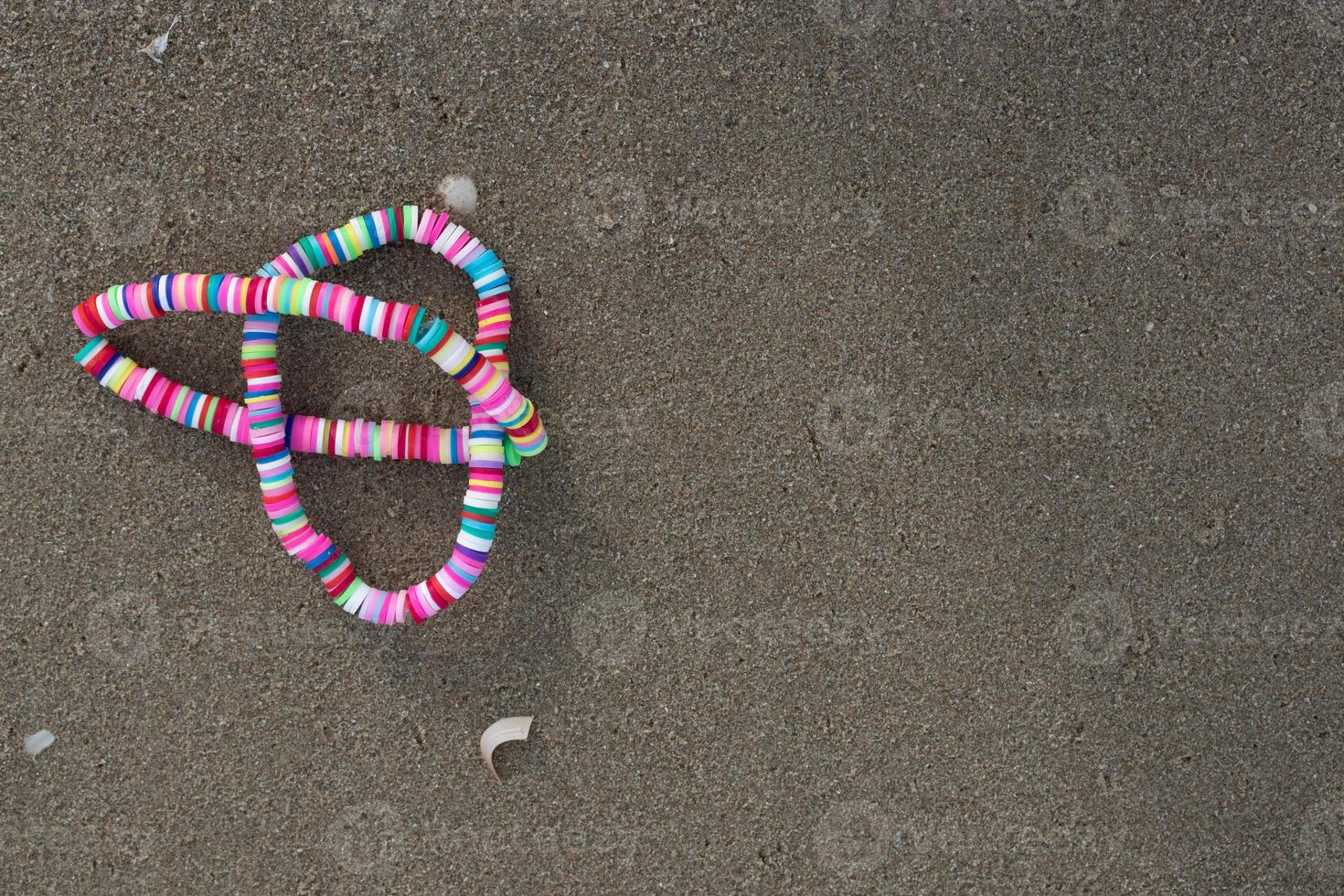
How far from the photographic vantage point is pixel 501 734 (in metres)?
1.09

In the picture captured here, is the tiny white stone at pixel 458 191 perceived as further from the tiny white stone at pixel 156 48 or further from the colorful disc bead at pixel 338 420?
the tiny white stone at pixel 156 48

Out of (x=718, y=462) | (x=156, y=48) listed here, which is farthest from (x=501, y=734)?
(x=156, y=48)

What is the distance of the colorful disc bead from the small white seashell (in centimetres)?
18

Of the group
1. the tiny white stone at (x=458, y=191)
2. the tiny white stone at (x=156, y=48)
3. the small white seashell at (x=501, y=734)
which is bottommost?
the small white seashell at (x=501, y=734)

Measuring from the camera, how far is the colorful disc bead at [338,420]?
3.08 ft

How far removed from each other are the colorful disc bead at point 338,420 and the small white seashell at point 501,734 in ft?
0.60

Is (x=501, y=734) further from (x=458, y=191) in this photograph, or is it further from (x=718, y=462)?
(x=458, y=191)

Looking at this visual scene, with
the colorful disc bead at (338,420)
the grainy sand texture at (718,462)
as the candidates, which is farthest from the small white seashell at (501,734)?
the colorful disc bead at (338,420)

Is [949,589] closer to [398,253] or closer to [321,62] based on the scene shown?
[398,253]

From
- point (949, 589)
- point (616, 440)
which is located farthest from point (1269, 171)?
point (616, 440)

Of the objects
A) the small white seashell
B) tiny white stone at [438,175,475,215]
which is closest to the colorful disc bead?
tiny white stone at [438,175,475,215]

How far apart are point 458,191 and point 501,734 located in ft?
2.23

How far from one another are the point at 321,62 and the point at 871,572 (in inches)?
36.5

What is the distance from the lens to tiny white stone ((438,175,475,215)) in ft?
3.41
